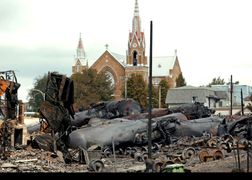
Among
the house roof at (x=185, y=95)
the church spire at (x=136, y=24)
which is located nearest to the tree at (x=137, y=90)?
the house roof at (x=185, y=95)

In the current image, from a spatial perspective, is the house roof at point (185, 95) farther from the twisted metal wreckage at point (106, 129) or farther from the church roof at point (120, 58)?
the twisted metal wreckage at point (106, 129)

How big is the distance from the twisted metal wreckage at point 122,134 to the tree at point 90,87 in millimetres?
58475

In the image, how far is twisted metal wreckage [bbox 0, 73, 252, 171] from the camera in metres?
22.6

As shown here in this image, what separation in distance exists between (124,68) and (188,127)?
298ft

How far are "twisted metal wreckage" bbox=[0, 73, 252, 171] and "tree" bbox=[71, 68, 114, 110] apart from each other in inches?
2302

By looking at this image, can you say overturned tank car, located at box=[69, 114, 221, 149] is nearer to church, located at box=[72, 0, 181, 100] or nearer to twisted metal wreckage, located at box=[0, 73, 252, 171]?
twisted metal wreckage, located at box=[0, 73, 252, 171]

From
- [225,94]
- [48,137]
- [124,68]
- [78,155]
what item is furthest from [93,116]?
[124,68]

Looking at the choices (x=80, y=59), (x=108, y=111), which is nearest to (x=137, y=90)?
(x=80, y=59)

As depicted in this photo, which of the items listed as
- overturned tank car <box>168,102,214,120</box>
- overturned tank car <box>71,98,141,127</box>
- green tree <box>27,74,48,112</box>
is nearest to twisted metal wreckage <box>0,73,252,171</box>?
overturned tank car <box>168,102,214,120</box>

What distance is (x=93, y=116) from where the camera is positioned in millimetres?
38438

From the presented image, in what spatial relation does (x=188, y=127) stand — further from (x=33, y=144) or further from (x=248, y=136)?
(x=33, y=144)

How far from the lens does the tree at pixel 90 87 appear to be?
300 feet

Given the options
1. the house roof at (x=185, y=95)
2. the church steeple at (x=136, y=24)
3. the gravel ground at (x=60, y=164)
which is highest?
the church steeple at (x=136, y=24)

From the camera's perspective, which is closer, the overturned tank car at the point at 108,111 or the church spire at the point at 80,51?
the overturned tank car at the point at 108,111
